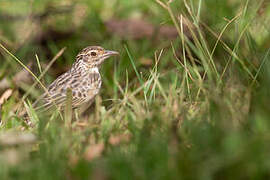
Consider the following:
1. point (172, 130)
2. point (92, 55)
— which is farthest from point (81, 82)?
point (172, 130)

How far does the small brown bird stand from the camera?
5994 millimetres

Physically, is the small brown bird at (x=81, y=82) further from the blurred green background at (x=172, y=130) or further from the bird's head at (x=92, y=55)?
the blurred green background at (x=172, y=130)

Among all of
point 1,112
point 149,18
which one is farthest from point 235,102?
point 149,18

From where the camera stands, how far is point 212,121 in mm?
3828

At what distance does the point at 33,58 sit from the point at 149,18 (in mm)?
2818

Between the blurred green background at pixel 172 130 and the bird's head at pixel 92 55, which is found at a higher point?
the blurred green background at pixel 172 130

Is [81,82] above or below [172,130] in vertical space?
below

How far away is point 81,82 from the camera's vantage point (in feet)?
21.2

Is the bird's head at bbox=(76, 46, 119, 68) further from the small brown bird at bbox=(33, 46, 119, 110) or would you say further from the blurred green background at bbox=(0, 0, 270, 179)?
the blurred green background at bbox=(0, 0, 270, 179)

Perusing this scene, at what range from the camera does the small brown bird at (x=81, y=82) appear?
236 inches

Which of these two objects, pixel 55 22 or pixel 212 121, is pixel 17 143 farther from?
pixel 55 22

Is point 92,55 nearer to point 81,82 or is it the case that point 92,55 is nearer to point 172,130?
point 81,82

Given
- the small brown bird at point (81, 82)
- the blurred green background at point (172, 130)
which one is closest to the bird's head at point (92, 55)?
the small brown bird at point (81, 82)

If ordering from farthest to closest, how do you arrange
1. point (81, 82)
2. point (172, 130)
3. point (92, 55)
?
point (92, 55) < point (81, 82) < point (172, 130)
